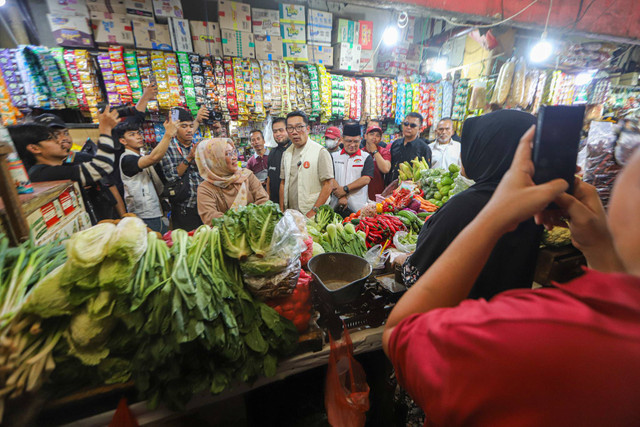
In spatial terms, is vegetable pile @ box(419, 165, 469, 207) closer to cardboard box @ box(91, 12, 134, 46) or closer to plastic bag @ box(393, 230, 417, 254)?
plastic bag @ box(393, 230, 417, 254)

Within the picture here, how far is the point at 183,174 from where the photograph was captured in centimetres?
363

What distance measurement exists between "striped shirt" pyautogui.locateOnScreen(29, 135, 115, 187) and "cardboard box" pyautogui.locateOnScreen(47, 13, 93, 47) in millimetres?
3042

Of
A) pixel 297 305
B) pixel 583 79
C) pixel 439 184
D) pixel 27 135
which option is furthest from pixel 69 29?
pixel 583 79

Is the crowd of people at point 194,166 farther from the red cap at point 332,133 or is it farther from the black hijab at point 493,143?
the black hijab at point 493,143

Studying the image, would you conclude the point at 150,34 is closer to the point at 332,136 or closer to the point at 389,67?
the point at 332,136

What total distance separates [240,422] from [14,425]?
1026 mm

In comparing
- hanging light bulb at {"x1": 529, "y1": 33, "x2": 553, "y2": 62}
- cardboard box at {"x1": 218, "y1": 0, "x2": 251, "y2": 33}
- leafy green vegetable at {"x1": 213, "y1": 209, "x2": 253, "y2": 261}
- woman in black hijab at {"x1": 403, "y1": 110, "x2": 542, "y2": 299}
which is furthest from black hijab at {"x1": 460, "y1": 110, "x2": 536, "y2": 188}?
cardboard box at {"x1": 218, "y1": 0, "x2": 251, "y2": 33}

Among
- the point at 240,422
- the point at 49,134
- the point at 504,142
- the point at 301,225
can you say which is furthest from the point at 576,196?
the point at 49,134

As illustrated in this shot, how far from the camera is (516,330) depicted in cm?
49

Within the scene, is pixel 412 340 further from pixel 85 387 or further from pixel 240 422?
pixel 240 422

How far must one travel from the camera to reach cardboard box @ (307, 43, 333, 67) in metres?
5.63

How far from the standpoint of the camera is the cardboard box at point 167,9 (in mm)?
4434

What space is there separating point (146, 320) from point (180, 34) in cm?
537

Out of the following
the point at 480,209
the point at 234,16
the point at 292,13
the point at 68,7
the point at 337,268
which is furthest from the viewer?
the point at 292,13
